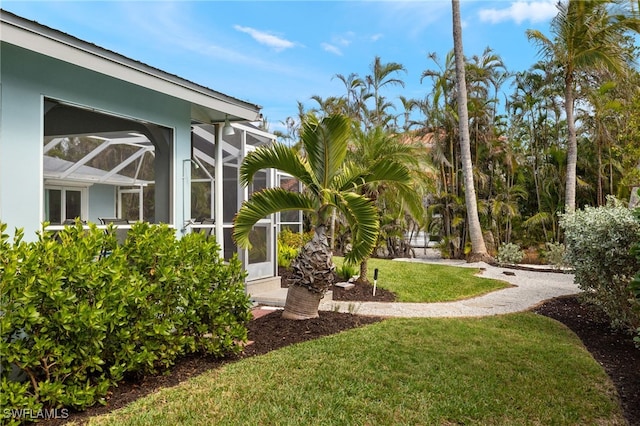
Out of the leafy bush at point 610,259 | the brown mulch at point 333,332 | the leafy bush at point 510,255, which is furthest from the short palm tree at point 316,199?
the leafy bush at point 510,255

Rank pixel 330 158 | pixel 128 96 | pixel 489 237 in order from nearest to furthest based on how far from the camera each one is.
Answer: pixel 128 96 → pixel 330 158 → pixel 489 237

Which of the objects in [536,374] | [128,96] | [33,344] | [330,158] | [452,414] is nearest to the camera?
[33,344]

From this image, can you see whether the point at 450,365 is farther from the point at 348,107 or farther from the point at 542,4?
the point at 348,107

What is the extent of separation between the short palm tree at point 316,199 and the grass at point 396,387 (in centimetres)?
103

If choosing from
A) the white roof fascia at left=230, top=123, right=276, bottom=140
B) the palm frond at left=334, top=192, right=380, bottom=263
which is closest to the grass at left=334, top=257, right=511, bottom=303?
the palm frond at left=334, top=192, right=380, bottom=263

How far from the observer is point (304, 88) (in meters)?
25.1

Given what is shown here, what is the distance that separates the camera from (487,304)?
9078mm

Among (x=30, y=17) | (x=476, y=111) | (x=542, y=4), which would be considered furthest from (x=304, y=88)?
(x=30, y=17)

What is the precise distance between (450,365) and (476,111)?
14.5m

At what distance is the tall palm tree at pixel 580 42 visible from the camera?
13.8 m

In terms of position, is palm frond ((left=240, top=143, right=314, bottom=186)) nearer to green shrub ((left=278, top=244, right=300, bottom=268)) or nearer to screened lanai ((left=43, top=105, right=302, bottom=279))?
screened lanai ((left=43, top=105, right=302, bottom=279))

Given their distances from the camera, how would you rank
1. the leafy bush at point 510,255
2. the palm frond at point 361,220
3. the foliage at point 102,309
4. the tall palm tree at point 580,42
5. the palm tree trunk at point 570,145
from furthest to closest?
the leafy bush at point 510,255 < the palm tree trunk at point 570,145 < the tall palm tree at point 580,42 < the palm frond at point 361,220 < the foliage at point 102,309

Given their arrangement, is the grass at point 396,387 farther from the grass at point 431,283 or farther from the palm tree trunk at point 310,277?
the grass at point 431,283

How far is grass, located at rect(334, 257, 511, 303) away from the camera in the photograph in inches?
386
